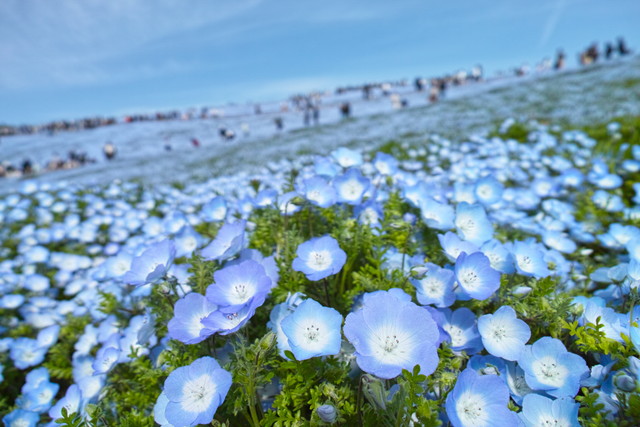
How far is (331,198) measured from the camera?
1.71 meters

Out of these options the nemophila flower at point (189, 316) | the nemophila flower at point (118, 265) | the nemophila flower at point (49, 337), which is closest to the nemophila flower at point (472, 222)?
the nemophila flower at point (189, 316)

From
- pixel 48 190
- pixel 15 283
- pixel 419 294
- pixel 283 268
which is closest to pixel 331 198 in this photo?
pixel 283 268

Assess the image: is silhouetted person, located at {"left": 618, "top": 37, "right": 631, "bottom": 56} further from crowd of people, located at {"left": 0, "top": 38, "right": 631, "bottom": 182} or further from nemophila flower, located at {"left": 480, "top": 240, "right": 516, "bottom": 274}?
nemophila flower, located at {"left": 480, "top": 240, "right": 516, "bottom": 274}

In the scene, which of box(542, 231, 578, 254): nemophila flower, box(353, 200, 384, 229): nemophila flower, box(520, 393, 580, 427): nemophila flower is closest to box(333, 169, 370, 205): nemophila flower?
box(353, 200, 384, 229): nemophila flower

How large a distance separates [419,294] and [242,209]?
1384 millimetres

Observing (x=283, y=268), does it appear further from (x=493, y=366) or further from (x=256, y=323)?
(x=493, y=366)

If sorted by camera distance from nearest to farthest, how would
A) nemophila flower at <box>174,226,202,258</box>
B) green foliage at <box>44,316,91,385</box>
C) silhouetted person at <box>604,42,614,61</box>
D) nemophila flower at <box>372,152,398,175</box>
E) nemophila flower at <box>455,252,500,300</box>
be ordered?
nemophila flower at <box>455,252,500,300</box> → nemophila flower at <box>174,226,202,258</box> → green foliage at <box>44,316,91,385</box> → nemophila flower at <box>372,152,398,175</box> → silhouetted person at <box>604,42,614,61</box>

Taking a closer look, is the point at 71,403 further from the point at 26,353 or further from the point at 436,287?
the point at 436,287

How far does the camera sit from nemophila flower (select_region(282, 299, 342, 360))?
3.71ft

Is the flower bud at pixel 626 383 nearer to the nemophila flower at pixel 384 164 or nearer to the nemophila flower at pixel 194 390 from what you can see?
the nemophila flower at pixel 194 390

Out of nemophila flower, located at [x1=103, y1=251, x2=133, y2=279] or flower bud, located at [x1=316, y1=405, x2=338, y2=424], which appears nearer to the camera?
flower bud, located at [x1=316, y1=405, x2=338, y2=424]

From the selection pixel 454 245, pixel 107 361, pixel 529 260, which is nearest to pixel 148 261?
pixel 107 361

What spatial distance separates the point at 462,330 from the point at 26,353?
113 inches

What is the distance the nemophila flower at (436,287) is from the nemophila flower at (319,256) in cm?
33
